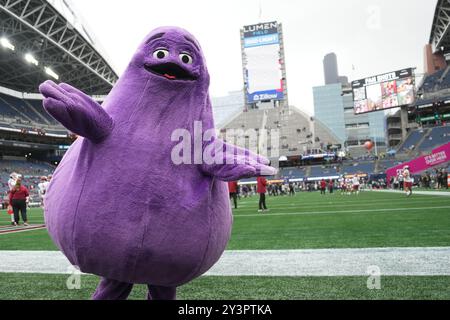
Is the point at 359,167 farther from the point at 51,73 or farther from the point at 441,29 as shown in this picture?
the point at 51,73

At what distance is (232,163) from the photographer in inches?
53.5

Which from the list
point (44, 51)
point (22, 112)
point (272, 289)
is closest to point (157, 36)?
point (272, 289)

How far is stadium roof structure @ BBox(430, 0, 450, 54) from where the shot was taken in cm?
3412

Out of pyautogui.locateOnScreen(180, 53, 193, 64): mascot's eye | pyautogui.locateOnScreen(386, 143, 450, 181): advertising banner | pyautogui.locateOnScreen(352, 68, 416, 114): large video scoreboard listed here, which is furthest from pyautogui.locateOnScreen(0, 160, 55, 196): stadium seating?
pyautogui.locateOnScreen(352, 68, 416, 114): large video scoreboard

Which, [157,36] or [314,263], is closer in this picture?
[157,36]

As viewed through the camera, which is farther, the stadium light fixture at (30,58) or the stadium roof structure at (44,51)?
the stadium light fixture at (30,58)

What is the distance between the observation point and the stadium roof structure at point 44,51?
2169cm

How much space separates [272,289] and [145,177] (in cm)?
132

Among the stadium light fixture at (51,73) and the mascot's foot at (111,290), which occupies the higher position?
the stadium light fixture at (51,73)

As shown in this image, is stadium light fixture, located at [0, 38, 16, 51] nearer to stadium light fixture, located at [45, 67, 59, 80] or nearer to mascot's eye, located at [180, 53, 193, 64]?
stadium light fixture, located at [45, 67, 59, 80]

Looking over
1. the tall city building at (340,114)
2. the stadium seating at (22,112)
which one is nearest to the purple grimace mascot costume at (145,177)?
the stadium seating at (22,112)

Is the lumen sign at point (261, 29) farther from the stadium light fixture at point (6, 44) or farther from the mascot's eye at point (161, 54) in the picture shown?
the mascot's eye at point (161, 54)

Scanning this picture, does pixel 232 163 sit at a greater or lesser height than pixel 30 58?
lesser
